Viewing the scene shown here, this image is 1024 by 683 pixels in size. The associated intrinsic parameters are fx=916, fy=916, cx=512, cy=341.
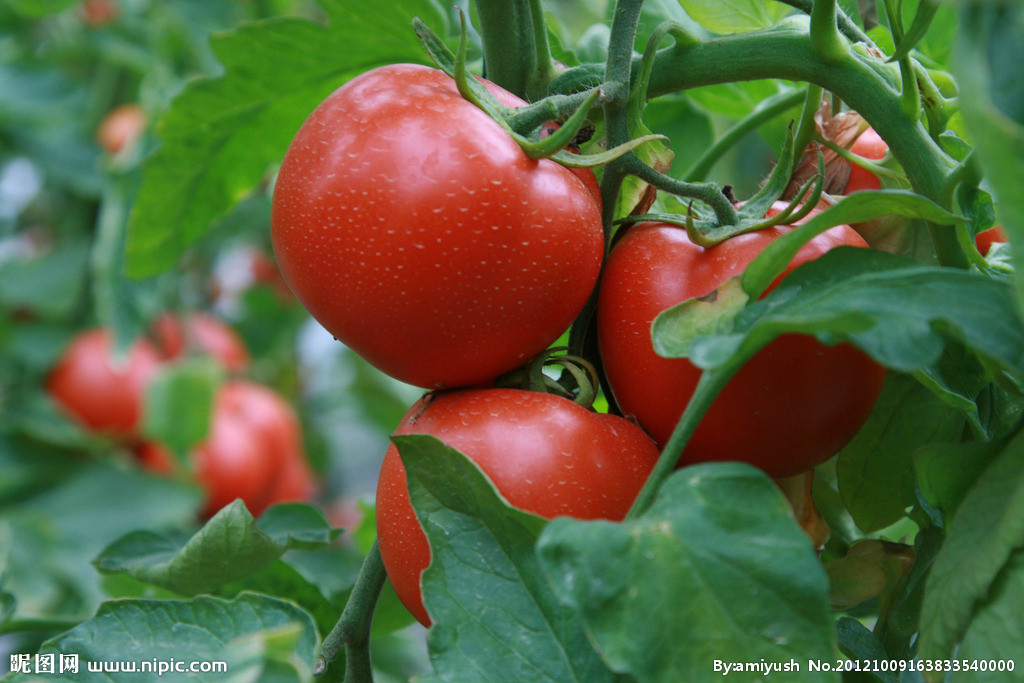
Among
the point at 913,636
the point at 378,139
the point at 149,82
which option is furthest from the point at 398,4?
the point at 149,82

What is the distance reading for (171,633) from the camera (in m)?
0.35

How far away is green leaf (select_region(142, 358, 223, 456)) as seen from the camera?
1.14 meters

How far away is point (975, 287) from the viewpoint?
0.86 feet

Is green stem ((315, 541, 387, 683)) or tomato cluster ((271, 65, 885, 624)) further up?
tomato cluster ((271, 65, 885, 624))

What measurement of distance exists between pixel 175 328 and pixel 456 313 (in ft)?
3.60

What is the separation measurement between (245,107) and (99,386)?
0.83m

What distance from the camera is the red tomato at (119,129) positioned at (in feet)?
4.01

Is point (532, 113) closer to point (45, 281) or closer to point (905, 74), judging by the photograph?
point (905, 74)

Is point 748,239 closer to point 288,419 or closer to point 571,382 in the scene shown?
point 571,382

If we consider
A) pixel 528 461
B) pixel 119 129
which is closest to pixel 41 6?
pixel 119 129

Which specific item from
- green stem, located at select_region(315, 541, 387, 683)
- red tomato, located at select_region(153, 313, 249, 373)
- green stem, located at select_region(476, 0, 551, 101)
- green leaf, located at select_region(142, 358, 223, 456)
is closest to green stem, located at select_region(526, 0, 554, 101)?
green stem, located at select_region(476, 0, 551, 101)

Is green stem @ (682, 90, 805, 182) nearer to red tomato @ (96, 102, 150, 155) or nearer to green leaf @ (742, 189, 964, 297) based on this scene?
green leaf @ (742, 189, 964, 297)

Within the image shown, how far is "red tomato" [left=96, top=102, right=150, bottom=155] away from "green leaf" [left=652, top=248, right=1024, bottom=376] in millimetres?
1092

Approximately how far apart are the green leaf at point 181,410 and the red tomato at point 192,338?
0.46 ft
